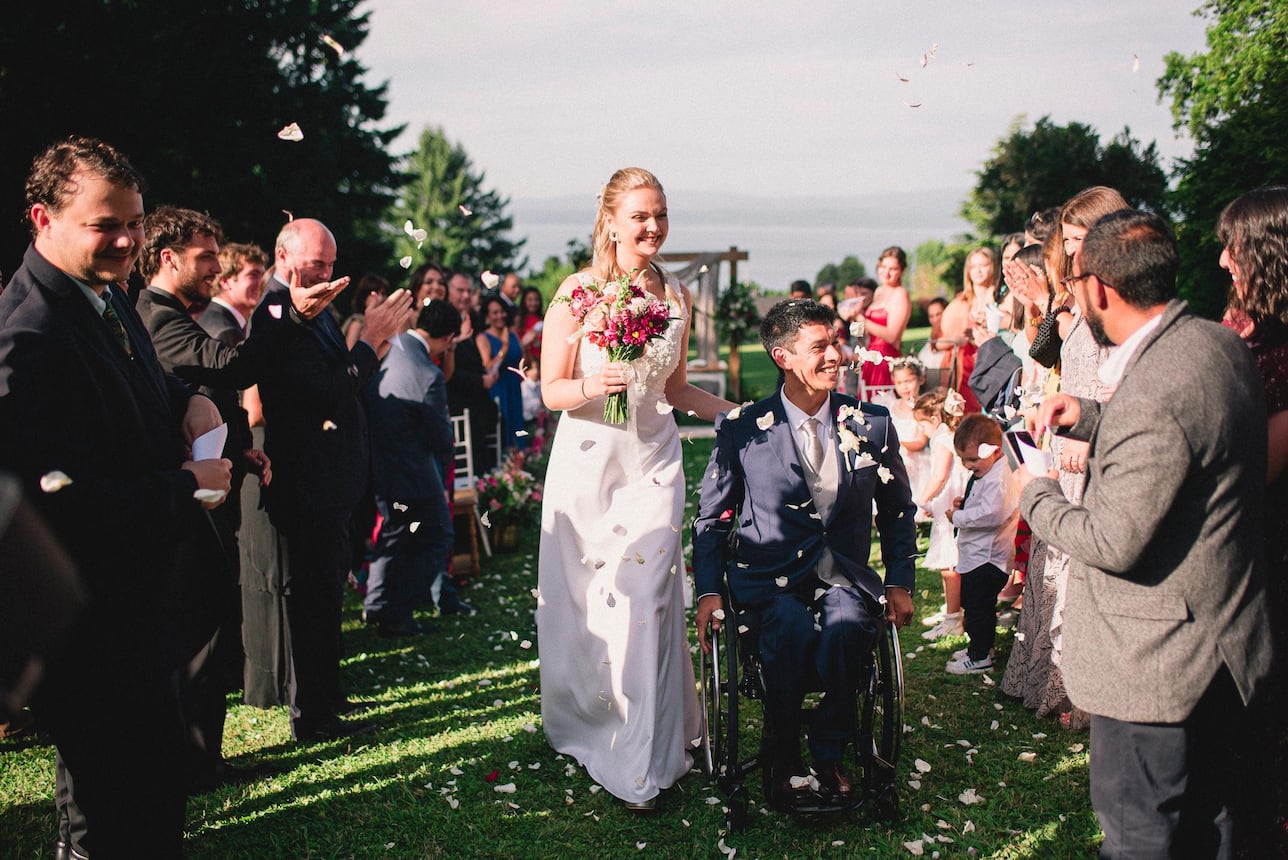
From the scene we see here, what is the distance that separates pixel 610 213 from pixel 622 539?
145 cm

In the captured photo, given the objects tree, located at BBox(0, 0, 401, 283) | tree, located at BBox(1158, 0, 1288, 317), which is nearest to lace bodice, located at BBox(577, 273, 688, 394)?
tree, located at BBox(1158, 0, 1288, 317)

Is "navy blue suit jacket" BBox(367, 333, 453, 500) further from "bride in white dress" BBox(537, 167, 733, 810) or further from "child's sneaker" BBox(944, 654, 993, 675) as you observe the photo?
"child's sneaker" BBox(944, 654, 993, 675)

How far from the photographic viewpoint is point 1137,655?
248 cm

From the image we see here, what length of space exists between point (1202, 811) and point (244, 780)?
381cm

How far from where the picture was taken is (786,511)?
3812 millimetres

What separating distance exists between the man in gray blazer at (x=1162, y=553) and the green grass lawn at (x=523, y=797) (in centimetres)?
117

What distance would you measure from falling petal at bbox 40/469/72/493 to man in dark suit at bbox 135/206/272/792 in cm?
164

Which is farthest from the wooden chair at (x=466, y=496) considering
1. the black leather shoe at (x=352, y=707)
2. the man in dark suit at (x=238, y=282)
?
the man in dark suit at (x=238, y=282)

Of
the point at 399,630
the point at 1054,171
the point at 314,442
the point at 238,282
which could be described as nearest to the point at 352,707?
the point at 399,630

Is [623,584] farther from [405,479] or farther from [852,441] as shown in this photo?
[405,479]

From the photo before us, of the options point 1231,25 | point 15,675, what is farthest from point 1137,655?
point 1231,25

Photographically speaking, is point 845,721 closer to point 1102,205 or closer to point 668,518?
point 668,518

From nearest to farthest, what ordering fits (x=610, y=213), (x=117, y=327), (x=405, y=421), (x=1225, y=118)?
(x=117, y=327) < (x=610, y=213) < (x=405, y=421) < (x=1225, y=118)

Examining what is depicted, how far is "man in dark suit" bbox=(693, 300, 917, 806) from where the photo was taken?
367cm
